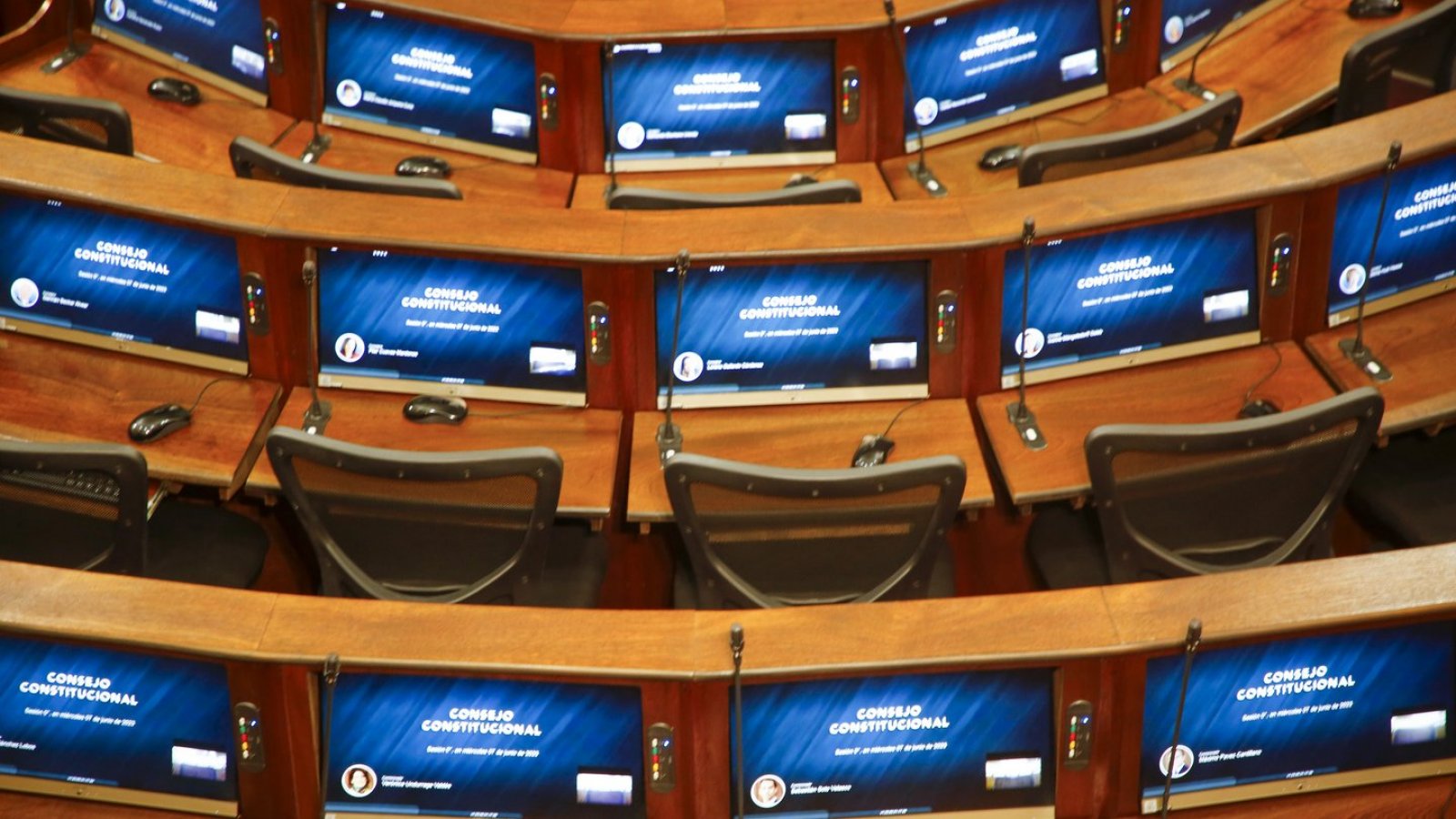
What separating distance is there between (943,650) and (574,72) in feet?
8.31

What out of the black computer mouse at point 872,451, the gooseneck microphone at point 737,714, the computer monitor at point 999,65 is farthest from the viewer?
the computer monitor at point 999,65

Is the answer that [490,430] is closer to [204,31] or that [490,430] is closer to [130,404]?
[130,404]

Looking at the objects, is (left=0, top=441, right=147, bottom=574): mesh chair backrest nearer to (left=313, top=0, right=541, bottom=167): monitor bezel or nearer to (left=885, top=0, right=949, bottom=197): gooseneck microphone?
(left=313, top=0, right=541, bottom=167): monitor bezel

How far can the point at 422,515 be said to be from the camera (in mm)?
3621

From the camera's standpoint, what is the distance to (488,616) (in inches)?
123

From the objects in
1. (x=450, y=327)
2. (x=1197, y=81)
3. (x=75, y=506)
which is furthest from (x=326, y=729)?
(x=1197, y=81)

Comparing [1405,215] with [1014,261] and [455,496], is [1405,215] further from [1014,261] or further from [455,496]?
[455,496]

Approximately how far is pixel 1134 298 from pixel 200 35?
2.79m

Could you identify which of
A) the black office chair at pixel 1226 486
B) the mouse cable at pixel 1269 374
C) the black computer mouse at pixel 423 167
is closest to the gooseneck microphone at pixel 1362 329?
the mouse cable at pixel 1269 374

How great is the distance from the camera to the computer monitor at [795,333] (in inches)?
160

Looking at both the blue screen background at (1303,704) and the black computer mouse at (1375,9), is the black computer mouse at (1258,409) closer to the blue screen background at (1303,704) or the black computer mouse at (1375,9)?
the blue screen background at (1303,704)

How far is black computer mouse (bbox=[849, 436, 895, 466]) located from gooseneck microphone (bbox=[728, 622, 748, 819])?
99 cm

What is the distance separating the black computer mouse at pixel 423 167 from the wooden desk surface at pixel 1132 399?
5.62ft

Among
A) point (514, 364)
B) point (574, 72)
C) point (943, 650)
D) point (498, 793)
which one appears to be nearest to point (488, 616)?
point (498, 793)
